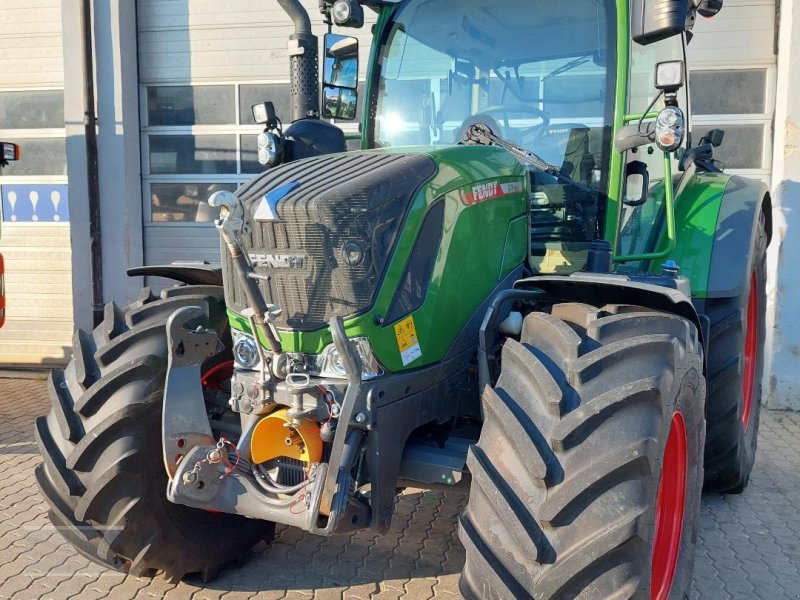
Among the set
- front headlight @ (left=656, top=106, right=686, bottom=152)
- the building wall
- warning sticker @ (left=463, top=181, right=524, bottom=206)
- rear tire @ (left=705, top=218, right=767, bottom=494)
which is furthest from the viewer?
the building wall

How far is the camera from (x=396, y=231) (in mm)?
2531

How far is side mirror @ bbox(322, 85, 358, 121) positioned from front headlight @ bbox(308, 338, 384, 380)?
160 centimetres

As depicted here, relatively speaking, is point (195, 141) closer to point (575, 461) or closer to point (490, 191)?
point (490, 191)

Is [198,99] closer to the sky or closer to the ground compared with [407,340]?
closer to the sky

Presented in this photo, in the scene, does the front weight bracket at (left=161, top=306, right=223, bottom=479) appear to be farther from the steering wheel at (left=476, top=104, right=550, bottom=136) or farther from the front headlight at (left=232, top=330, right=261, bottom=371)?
the steering wheel at (left=476, top=104, right=550, bottom=136)

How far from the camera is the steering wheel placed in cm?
328

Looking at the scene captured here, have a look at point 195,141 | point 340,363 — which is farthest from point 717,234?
point 195,141

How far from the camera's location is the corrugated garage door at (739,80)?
6.70m

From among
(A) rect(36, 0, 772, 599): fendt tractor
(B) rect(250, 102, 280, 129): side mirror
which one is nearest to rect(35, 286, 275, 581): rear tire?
(A) rect(36, 0, 772, 599): fendt tractor

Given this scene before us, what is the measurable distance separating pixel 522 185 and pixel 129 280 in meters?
5.51

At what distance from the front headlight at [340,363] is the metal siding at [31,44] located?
6.59 metres

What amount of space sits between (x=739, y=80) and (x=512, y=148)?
4.53m

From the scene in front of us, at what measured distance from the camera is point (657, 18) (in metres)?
2.67

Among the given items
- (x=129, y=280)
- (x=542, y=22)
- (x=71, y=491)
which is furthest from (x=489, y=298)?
(x=129, y=280)
